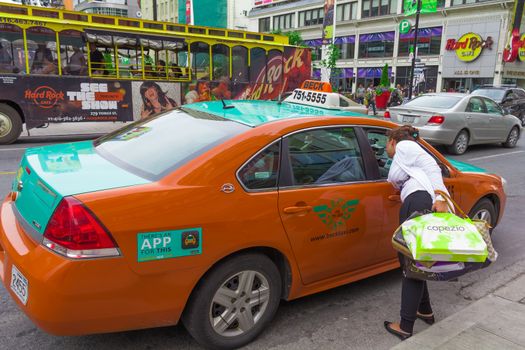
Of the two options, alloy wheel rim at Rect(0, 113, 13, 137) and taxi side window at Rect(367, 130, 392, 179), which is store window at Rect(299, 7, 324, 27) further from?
taxi side window at Rect(367, 130, 392, 179)

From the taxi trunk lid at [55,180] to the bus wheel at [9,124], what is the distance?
347 inches

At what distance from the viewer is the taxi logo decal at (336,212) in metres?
3.18

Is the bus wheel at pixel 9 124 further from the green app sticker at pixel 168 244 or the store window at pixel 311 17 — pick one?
the store window at pixel 311 17

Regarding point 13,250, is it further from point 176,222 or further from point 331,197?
point 331,197

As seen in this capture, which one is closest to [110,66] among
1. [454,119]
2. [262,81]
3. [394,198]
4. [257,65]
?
[257,65]

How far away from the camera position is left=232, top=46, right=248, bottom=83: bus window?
14227mm

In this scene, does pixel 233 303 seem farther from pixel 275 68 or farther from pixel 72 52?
pixel 275 68

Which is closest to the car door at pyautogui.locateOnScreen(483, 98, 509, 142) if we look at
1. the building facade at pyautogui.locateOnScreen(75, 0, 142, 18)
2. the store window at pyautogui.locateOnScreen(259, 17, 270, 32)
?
the store window at pyautogui.locateOnScreen(259, 17, 270, 32)

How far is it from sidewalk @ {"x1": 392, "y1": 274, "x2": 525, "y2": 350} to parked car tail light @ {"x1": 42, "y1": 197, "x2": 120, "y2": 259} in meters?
1.92

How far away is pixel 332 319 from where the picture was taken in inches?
135

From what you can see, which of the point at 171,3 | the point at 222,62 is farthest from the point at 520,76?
the point at 171,3

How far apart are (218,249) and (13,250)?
121cm

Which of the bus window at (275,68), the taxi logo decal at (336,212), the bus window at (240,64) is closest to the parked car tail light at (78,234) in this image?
the taxi logo decal at (336,212)

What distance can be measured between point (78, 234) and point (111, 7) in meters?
85.9
